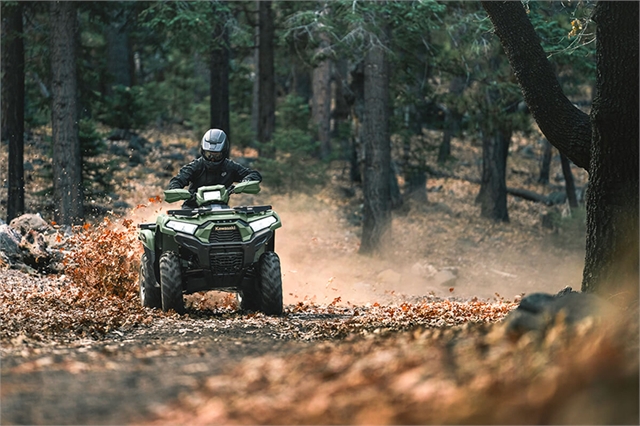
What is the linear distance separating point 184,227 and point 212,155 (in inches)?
48.8

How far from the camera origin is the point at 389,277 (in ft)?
63.0

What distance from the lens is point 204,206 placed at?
10594 mm

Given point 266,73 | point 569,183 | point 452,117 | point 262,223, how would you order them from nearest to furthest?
1. point 262,223
2. point 452,117
3. point 266,73
4. point 569,183

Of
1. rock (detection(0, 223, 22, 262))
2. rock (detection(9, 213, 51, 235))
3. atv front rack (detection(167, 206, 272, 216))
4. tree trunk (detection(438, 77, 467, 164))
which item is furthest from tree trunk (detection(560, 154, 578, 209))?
atv front rack (detection(167, 206, 272, 216))

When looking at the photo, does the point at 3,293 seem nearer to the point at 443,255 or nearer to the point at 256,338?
the point at 256,338

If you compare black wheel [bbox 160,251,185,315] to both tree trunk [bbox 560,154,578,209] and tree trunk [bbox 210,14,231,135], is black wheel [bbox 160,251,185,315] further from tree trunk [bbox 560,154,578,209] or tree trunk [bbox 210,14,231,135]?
tree trunk [bbox 560,154,578,209]

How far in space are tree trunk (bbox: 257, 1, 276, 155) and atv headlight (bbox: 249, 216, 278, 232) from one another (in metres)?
16.2

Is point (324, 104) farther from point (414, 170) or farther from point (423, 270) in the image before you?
point (423, 270)

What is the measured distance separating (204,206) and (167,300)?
1.28 metres

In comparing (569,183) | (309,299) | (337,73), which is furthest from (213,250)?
(569,183)

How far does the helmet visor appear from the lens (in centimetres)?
1088

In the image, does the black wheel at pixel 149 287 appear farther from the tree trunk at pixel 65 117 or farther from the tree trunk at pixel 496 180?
the tree trunk at pixel 496 180

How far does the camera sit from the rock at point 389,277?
1905 centimetres

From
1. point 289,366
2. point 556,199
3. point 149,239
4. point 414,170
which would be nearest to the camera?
point 289,366
